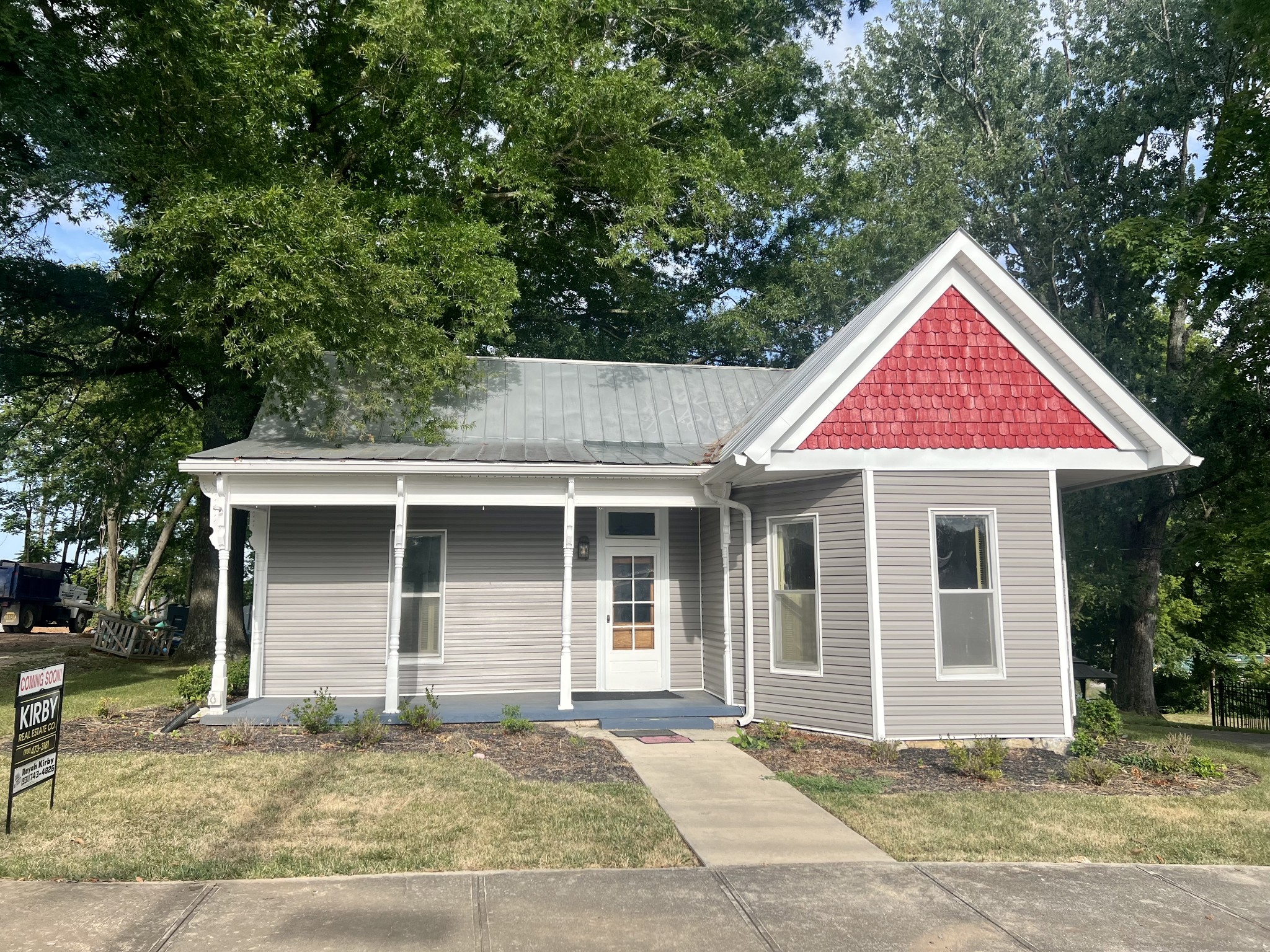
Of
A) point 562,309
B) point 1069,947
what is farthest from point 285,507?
point 562,309

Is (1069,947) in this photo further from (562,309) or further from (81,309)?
(562,309)

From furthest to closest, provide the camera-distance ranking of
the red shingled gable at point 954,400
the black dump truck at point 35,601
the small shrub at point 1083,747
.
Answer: the black dump truck at point 35,601 < the red shingled gable at point 954,400 < the small shrub at point 1083,747

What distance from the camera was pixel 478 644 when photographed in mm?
12766

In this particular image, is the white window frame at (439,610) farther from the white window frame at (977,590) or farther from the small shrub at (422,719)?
the white window frame at (977,590)

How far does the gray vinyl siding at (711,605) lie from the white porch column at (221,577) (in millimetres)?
6551

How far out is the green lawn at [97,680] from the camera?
1267 cm

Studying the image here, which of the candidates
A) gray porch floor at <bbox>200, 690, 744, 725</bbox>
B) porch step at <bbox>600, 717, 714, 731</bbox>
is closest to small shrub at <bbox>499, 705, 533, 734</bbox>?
gray porch floor at <bbox>200, 690, 744, 725</bbox>

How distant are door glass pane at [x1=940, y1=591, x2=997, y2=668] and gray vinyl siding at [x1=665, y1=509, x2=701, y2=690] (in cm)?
403

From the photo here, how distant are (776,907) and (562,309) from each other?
21.6 metres

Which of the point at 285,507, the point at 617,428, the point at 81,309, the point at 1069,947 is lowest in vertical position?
the point at 1069,947

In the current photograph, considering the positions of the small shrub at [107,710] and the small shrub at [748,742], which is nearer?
the small shrub at [748,742]

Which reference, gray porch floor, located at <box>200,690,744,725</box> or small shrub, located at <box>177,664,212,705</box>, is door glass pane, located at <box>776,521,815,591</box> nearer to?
gray porch floor, located at <box>200,690,744,725</box>

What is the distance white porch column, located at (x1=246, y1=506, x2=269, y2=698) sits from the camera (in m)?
12.2

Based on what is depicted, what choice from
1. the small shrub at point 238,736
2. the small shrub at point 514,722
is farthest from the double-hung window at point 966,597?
the small shrub at point 238,736
